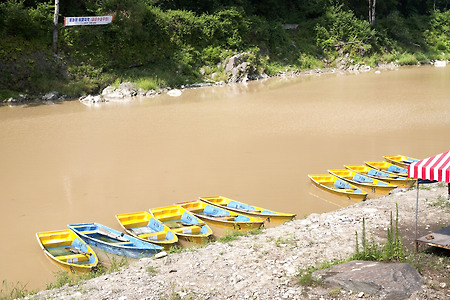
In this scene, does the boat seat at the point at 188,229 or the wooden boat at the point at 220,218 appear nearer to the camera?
the boat seat at the point at 188,229

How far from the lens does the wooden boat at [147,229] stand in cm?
1176

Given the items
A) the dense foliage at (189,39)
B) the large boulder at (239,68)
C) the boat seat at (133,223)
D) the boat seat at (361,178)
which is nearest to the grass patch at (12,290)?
the boat seat at (133,223)

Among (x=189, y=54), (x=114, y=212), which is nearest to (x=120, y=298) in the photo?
(x=114, y=212)

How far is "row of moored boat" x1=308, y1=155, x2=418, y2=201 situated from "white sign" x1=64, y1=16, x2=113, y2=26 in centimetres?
2236

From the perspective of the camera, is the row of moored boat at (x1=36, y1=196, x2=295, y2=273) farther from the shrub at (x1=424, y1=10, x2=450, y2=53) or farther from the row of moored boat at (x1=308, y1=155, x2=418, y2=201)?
the shrub at (x1=424, y1=10, x2=450, y2=53)

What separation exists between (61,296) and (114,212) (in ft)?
19.1

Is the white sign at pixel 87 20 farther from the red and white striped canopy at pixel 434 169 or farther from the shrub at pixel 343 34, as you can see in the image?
the red and white striped canopy at pixel 434 169

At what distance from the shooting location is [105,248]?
11469mm

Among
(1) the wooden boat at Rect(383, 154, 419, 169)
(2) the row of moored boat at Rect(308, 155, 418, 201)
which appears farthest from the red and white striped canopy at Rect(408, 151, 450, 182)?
(1) the wooden boat at Rect(383, 154, 419, 169)

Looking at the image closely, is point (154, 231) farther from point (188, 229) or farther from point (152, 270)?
point (152, 270)

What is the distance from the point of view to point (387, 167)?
17.3 metres

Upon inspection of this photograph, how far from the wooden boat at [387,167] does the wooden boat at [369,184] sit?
104cm

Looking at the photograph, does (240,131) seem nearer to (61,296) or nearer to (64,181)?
(64,181)

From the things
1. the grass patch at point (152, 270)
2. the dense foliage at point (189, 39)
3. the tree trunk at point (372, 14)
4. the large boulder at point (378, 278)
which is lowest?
the grass patch at point (152, 270)
